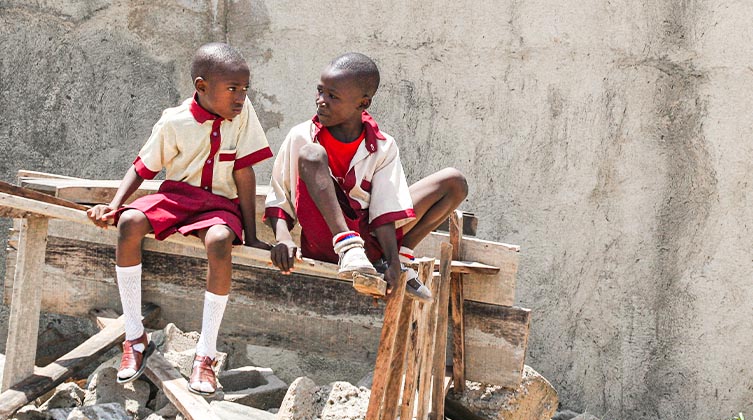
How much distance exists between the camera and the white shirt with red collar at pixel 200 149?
3.53m

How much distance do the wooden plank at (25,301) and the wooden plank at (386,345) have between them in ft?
4.98

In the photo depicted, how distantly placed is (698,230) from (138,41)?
3.33 metres

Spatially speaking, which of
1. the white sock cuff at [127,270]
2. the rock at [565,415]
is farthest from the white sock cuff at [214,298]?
the rock at [565,415]

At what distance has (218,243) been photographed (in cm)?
322

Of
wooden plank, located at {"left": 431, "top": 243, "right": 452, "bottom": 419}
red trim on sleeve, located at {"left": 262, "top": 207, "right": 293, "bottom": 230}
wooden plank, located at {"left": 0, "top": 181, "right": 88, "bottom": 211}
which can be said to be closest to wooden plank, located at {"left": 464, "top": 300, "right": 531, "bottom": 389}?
wooden plank, located at {"left": 431, "top": 243, "right": 452, "bottom": 419}

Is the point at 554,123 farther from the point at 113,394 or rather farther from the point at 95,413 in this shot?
the point at 95,413

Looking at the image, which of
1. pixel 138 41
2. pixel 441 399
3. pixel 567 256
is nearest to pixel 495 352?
pixel 441 399

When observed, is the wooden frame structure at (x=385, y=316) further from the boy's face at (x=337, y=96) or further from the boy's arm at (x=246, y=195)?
the boy's face at (x=337, y=96)

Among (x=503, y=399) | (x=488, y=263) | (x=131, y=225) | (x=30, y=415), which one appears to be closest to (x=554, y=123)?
(x=488, y=263)

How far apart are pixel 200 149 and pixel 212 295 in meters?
0.63

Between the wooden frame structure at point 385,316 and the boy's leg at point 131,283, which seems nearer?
the wooden frame structure at point 385,316

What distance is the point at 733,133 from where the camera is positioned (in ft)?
15.3

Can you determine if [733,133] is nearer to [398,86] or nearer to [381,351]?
[398,86]

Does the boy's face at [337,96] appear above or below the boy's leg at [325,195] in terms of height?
above
